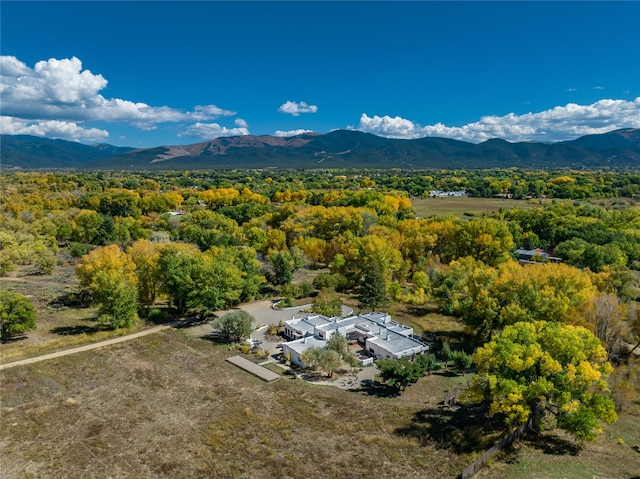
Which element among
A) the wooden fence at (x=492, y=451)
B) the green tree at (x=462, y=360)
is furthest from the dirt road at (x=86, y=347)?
the wooden fence at (x=492, y=451)

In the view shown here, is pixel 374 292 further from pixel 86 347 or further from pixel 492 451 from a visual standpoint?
pixel 86 347

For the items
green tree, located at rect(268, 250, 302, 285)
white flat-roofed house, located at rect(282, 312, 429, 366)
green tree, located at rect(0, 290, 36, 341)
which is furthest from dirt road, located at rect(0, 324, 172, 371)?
green tree, located at rect(268, 250, 302, 285)

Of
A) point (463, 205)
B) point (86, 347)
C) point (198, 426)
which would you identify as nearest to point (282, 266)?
point (86, 347)

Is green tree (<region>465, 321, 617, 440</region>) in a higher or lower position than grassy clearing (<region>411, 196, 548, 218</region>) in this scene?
higher

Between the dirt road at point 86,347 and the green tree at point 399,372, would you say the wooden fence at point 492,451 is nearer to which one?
the green tree at point 399,372

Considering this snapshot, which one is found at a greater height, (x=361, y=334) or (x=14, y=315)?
(x=14, y=315)

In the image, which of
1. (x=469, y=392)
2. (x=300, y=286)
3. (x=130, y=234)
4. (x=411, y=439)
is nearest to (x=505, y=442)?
(x=469, y=392)

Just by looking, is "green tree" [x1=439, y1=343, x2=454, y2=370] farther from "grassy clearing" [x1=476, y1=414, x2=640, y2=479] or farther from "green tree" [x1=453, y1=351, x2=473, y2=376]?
"grassy clearing" [x1=476, y1=414, x2=640, y2=479]
